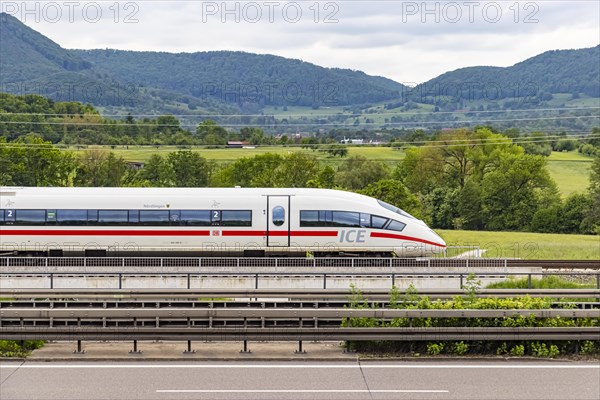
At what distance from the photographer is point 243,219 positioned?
1348 inches

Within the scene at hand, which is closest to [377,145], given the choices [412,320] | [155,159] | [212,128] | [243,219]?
[212,128]

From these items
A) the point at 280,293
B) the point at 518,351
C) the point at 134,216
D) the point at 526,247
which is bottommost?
the point at 526,247

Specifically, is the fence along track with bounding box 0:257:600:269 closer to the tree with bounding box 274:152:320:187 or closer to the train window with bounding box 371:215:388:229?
the train window with bounding box 371:215:388:229

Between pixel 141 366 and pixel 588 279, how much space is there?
1807 centimetres

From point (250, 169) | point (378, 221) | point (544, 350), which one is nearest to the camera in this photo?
point (544, 350)

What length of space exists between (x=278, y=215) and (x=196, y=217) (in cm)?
325

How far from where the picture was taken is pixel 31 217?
34281mm

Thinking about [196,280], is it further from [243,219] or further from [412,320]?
[412,320]

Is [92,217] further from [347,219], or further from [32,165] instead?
[32,165]

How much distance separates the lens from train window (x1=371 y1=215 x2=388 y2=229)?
1325 inches

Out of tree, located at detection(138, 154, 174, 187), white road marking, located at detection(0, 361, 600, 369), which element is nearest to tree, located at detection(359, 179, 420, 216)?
tree, located at detection(138, 154, 174, 187)

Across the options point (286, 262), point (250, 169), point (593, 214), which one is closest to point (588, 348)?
point (286, 262)

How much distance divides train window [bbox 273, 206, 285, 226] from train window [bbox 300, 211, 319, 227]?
0.74m

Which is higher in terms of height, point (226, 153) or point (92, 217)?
point (226, 153)
